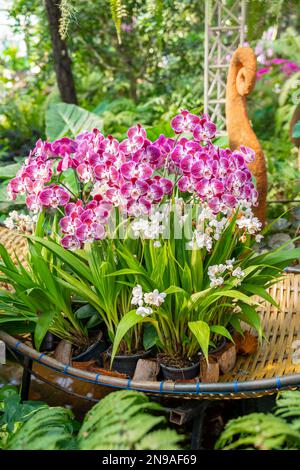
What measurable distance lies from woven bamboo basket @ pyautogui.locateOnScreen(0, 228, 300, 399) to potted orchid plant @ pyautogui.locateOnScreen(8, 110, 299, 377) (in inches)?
4.3

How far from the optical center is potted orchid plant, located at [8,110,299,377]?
152 centimetres

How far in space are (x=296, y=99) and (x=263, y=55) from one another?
333 cm

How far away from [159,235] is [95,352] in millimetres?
417

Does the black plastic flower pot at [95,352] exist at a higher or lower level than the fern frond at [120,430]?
lower

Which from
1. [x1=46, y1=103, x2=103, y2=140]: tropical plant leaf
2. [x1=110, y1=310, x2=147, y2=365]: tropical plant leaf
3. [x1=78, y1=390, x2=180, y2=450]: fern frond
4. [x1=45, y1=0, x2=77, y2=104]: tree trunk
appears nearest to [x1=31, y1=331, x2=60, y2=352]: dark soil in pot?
[x1=110, y1=310, x2=147, y2=365]: tropical plant leaf

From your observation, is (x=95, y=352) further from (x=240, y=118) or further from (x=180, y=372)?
(x=240, y=118)

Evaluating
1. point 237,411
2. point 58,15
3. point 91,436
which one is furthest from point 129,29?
point 91,436

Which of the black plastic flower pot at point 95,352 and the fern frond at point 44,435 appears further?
the black plastic flower pot at point 95,352

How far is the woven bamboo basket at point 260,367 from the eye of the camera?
1.51m

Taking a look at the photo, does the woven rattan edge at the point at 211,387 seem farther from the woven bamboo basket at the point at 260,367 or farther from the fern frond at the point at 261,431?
the fern frond at the point at 261,431

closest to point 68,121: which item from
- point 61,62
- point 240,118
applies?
point 61,62

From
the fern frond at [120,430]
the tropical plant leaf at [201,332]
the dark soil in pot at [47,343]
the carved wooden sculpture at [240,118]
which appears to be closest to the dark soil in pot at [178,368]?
the tropical plant leaf at [201,332]
